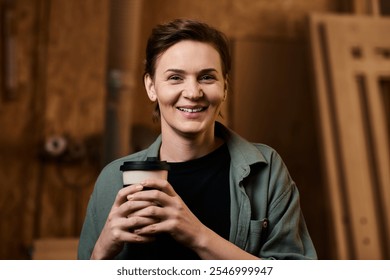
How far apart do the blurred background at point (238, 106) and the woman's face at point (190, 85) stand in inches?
68.5

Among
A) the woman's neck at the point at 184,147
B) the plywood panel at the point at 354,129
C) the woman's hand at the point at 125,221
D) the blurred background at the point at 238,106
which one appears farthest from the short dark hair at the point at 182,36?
the plywood panel at the point at 354,129

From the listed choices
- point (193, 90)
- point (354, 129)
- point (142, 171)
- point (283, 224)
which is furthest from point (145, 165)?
point (354, 129)

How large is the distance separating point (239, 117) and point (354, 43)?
0.70 meters

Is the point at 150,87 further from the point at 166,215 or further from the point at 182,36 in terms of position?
the point at 166,215

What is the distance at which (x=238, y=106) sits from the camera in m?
3.01

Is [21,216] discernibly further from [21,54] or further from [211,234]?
[211,234]

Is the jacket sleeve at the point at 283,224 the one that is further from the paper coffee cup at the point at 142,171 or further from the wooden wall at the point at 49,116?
the wooden wall at the point at 49,116

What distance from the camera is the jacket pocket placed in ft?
3.01

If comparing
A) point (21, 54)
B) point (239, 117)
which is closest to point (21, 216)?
point (21, 54)

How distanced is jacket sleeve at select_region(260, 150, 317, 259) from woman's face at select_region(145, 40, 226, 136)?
6.2 inches

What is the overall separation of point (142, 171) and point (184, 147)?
15 centimetres

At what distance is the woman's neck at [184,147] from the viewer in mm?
957

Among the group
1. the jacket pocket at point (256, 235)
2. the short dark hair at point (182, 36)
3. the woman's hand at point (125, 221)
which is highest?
the short dark hair at point (182, 36)

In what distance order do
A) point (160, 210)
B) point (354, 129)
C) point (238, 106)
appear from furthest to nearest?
1. point (238, 106)
2. point (354, 129)
3. point (160, 210)
